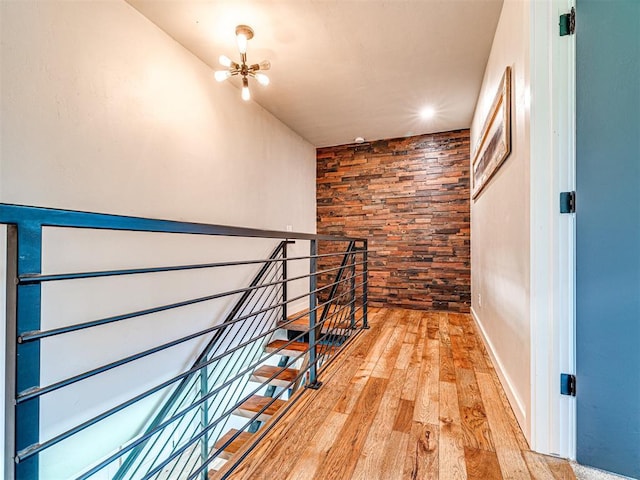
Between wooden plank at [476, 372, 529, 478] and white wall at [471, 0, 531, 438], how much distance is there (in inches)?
2.9

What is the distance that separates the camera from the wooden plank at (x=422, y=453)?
1.19 meters

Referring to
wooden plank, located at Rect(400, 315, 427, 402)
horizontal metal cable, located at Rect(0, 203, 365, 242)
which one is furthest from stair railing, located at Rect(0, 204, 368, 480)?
wooden plank, located at Rect(400, 315, 427, 402)

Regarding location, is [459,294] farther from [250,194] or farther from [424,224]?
[250,194]

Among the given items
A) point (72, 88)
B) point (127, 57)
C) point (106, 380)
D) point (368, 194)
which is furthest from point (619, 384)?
point (368, 194)

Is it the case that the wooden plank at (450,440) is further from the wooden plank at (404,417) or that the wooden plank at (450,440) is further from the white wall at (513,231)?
the white wall at (513,231)

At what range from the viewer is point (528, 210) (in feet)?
4.36

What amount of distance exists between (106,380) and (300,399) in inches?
47.2

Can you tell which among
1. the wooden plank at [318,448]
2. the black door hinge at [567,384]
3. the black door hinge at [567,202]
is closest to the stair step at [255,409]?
the wooden plank at [318,448]

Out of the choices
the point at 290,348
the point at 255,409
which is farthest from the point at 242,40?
the point at 255,409

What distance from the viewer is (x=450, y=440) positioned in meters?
1.39

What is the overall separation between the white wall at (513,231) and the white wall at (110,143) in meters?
2.25

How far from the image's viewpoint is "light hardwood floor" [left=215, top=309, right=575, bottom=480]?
121 cm

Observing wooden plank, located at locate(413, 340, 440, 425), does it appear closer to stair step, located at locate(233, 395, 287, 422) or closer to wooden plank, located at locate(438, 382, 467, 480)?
wooden plank, located at locate(438, 382, 467, 480)

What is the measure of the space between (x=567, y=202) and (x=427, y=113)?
2.68m
